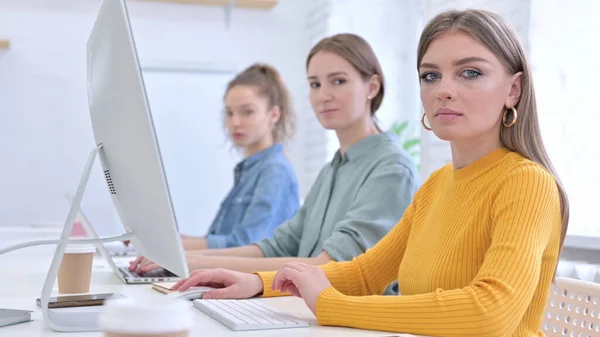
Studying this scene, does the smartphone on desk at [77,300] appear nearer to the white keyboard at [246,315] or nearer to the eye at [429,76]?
the white keyboard at [246,315]

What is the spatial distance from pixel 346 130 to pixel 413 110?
6.44 ft

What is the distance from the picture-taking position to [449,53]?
130 centimetres

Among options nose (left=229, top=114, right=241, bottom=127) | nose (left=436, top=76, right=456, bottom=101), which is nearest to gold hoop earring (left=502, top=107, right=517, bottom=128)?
nose (left=436, top=76, right=456, bottom=101)

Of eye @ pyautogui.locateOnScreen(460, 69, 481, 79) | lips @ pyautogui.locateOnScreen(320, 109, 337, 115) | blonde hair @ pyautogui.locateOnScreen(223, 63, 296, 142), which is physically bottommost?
eye @ pyautogui.locateOnScreen(460, 69, 481, 79)

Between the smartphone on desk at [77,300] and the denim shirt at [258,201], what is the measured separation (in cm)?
115

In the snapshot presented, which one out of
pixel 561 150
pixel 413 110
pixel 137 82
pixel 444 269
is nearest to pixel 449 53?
pixel 444 269

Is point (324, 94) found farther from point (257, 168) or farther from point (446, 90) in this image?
point (446, 90)

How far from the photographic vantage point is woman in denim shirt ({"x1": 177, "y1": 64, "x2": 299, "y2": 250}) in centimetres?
262

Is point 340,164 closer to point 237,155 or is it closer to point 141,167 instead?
point 141,167

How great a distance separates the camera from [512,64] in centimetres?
130

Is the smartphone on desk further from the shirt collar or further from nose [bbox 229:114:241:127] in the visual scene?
nose [bbox 229:114:241:127]

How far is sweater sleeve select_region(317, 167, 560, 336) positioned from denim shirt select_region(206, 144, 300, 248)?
1385 millimetres

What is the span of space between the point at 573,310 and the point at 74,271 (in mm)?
1009

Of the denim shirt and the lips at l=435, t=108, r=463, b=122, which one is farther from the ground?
the lips at l=435, t=108, r=463, b=122
